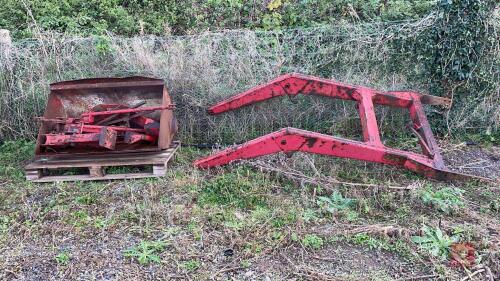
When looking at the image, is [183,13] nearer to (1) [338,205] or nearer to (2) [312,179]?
(2) [312,179]

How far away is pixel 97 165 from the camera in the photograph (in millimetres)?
4574

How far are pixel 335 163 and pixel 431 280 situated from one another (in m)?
1.89

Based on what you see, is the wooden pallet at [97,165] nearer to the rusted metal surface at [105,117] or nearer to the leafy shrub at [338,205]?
the rusted metal surface at [105,117]

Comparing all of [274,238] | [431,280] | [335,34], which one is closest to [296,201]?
[274,238]

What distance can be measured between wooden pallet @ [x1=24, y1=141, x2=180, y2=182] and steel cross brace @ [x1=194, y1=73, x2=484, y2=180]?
419mm

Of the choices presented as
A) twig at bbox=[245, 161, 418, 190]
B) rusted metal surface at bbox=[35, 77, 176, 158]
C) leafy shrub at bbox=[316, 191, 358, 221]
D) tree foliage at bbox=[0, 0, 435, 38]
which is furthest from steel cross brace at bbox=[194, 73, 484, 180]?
tree foliage at bbox=[0, 0, 435, 38]

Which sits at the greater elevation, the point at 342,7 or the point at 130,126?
the point at 342,7

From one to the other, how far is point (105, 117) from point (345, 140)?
8.38 feet

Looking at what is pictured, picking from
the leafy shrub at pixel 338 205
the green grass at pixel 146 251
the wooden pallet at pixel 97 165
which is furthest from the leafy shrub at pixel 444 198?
the wooden pallet at pixel 97 165

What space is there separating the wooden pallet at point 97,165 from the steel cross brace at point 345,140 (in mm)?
419

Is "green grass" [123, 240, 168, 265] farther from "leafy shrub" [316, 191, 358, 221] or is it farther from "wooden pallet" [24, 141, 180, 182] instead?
"leafy shrub" [316, 191, 358, 221]

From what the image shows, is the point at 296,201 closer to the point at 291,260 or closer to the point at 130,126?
the point at 291,260

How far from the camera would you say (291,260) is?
10.8 ft

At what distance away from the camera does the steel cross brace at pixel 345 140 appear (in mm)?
3986
